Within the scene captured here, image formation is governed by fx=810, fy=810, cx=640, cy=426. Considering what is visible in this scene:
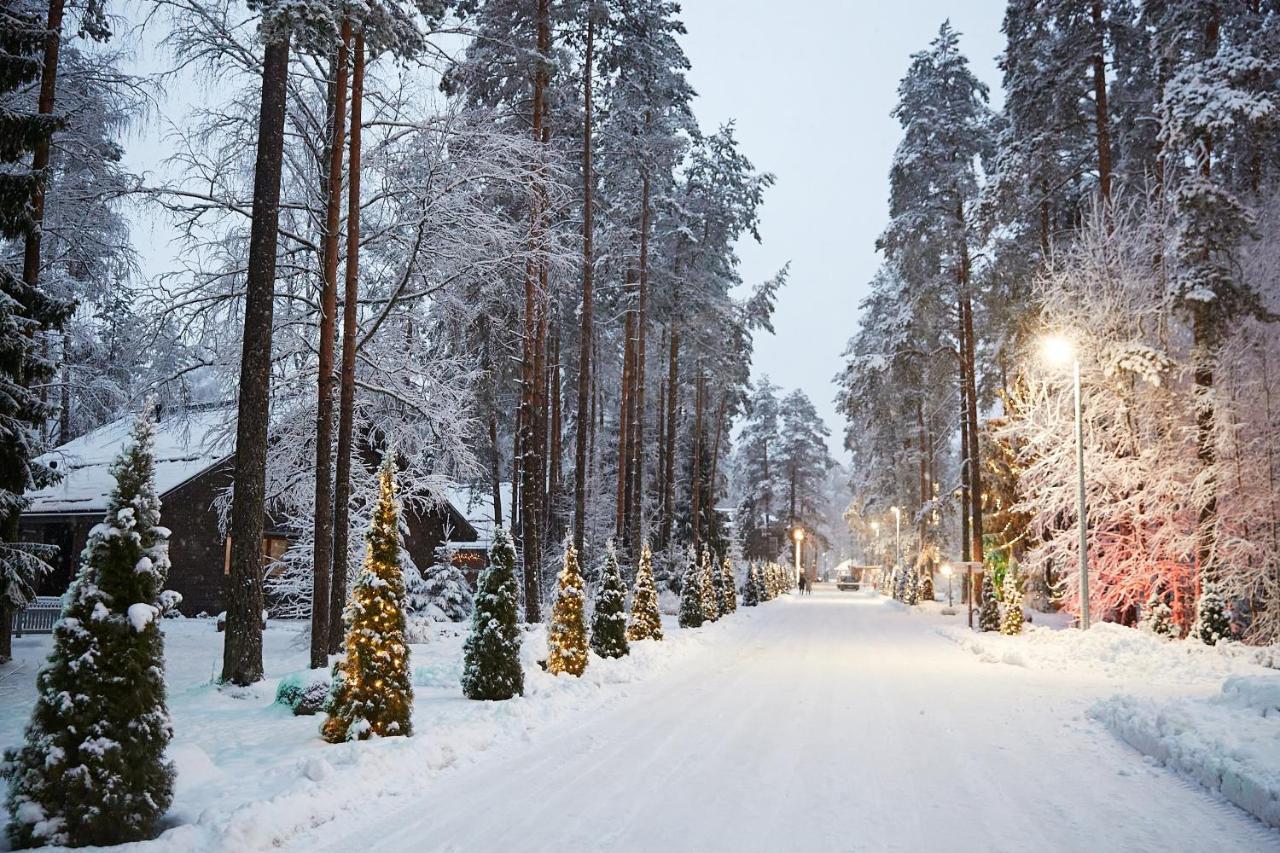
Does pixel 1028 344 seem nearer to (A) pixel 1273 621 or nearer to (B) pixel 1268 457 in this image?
(B) pixel 1268 457

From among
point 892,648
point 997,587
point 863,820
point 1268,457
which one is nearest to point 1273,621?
point 1268,457

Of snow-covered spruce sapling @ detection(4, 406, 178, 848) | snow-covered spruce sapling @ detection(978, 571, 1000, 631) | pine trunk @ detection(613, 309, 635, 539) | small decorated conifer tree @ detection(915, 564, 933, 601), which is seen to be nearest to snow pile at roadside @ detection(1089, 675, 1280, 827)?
snow-covered spruce sapling @ detection(4, 406, 178, 848)

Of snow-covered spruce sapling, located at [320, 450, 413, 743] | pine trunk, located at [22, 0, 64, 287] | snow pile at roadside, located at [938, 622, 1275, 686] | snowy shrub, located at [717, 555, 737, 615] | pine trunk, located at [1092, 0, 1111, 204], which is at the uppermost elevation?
pine trunk, located at [1092, 0, 1111, 204]

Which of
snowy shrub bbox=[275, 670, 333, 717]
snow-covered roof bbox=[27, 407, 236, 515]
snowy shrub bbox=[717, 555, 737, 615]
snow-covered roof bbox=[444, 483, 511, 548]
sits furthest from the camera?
snow-covered roof bbox=[444, 483, 511, 548]

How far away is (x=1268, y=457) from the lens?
54.2 feet

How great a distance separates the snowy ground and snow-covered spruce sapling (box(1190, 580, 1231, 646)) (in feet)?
6.33

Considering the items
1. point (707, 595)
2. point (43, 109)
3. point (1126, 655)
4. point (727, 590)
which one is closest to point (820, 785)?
point (1126, 655)

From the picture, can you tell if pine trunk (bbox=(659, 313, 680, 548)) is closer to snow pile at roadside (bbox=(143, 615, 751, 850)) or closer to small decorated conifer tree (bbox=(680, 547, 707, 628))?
small decorated conifer tree (bbox=(680, 547, 707, 628))

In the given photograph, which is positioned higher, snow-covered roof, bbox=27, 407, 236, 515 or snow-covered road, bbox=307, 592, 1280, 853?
snow-covered roof, bbox=27, 407, 236, 515

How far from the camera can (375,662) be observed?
8.44m

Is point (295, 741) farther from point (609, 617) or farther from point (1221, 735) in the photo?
point (1221, 735)

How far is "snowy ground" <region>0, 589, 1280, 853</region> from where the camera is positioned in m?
5.87

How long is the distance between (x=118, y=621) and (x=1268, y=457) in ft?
64.8

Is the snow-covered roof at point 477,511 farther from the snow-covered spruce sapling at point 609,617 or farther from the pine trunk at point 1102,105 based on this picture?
the pine trunk at point 1102,105
